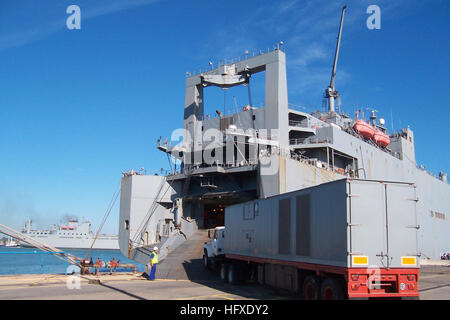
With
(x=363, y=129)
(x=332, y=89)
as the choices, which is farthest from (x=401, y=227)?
(x=332, y=89)

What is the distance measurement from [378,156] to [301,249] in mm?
33847

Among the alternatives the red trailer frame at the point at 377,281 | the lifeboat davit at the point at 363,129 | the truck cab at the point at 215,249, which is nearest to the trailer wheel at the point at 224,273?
the truck cab at the point at 215,249

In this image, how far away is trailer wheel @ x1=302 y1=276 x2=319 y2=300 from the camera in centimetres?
1189

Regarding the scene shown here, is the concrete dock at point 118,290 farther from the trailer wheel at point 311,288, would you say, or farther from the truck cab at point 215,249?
the truck cab at point 215,249

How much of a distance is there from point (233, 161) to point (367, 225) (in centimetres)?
2255

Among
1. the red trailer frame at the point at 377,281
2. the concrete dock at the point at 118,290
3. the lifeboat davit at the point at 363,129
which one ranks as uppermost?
the lifeboat davit at the point at 363,129

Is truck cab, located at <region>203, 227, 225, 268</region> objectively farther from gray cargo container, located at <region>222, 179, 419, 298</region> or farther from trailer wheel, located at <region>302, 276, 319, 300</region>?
trailer wheel, located at <region>302, 276, 319, 300</region>

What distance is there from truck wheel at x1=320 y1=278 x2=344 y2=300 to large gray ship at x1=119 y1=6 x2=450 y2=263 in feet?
52.2

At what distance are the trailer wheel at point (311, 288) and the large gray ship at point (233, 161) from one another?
1478cm

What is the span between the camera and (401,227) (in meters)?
11.1

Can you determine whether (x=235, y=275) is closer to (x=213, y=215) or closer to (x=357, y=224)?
(x=357, y=224)

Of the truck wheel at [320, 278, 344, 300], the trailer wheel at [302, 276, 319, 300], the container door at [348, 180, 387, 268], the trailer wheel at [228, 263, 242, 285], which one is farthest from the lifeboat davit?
the truck wheel at [320, 278, 344, 300]

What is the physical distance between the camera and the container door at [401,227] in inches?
429
